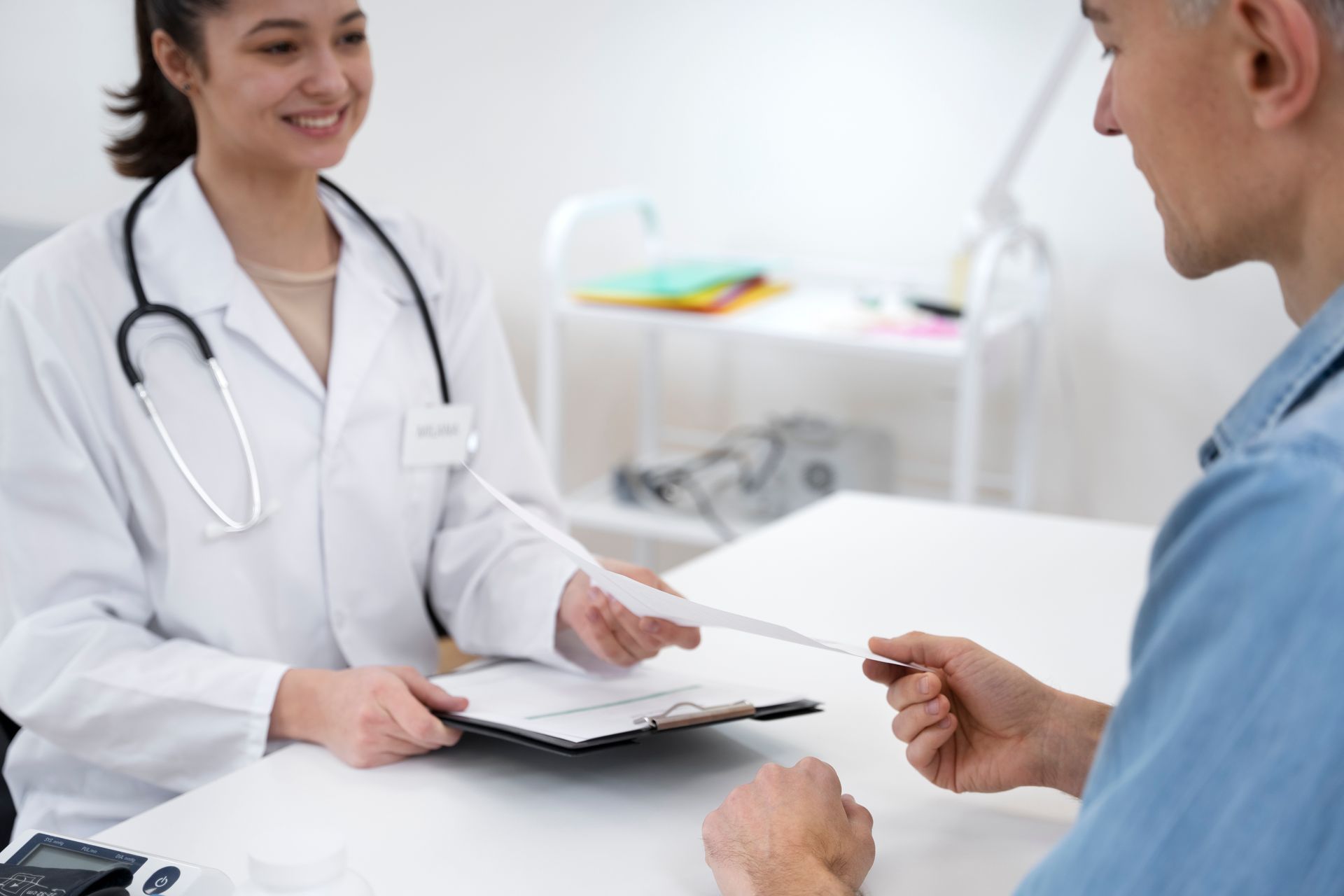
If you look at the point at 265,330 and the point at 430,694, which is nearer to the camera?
the point at 430,694

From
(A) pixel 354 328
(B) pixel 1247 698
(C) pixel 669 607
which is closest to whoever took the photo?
(B) pixel 1247 698

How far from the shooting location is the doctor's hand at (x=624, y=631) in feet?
3.79

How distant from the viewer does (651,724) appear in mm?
973

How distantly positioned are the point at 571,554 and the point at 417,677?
0.23m

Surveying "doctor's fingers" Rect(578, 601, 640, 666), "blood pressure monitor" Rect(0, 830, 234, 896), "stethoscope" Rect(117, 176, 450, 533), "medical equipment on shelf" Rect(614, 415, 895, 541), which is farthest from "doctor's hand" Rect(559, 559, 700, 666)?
"medical equipment on shelf" Rect(614, 415, 895, 541)

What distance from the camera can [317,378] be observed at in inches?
53.3

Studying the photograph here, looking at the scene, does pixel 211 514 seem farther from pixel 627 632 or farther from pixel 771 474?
pixel 771 474

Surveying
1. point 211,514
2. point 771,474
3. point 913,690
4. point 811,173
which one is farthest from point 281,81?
point 811,173

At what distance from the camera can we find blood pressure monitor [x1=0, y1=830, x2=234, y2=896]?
76 cm

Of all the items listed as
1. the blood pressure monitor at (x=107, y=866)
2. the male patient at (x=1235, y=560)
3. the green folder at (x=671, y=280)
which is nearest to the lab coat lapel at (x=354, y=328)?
the blood pressure monitor at (x=107, y=866)

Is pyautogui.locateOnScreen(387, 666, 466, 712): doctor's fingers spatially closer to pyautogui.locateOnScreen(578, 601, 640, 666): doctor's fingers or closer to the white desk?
the white desk

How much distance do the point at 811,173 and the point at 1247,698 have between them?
2.47 metres

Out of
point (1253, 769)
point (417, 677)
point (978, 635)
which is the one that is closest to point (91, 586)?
point (417, 677)

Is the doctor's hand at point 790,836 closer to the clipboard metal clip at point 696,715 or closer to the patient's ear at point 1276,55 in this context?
the clipboard metal clip at point 696,715
